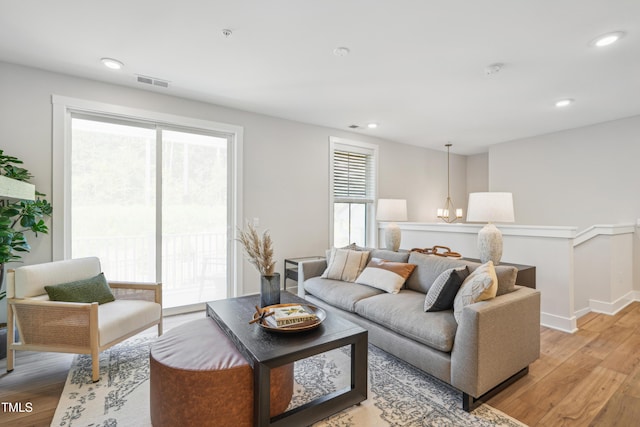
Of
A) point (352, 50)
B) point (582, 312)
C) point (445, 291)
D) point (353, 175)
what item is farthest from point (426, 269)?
point (353, 175)

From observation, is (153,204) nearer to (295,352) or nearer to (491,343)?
(295,352)

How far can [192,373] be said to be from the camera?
1.51 metres

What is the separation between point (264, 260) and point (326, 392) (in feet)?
3.33

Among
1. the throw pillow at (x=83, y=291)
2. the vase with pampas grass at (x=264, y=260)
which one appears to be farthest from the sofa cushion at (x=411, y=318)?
the throw pillow at (x=83, y=291)

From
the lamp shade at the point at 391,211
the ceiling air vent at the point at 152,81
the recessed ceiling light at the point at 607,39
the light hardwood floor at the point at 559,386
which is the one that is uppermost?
the ceiling air vent at the point at 152,81

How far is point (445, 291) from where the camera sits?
226cm

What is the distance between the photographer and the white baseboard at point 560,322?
3.15m

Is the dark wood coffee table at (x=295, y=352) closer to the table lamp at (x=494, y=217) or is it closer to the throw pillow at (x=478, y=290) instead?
the throw pillow at (x=478, y=290)

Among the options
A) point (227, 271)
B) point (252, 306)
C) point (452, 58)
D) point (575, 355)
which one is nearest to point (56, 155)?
point (227, 271)

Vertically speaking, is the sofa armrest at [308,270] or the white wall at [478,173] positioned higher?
the white wall at [478,173]

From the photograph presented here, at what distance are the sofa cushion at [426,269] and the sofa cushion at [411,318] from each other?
0.10 m

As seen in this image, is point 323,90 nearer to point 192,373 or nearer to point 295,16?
point 295,16

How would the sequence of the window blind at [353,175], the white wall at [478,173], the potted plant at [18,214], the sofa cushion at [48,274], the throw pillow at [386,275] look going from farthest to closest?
the white wall at [478,173] → the window blind at [353,175] → the throw pillow at [386,275] → the potted plant at [18,214] → the sofa cushion at [48,274]

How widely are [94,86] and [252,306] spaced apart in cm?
284
